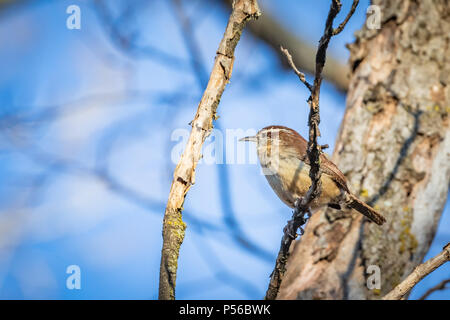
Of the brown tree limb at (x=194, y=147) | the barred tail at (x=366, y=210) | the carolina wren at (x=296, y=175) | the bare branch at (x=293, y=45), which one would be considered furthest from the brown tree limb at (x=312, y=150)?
the bare branch at (x=293, y=45)

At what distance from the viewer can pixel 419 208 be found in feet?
16.8

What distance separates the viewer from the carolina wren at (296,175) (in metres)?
4.59

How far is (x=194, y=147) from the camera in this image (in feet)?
9.82

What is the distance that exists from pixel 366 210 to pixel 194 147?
221 centimetres

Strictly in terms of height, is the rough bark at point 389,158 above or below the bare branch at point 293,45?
below

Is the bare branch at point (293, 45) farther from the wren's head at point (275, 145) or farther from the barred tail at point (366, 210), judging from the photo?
the barred tail at point (366, 210)

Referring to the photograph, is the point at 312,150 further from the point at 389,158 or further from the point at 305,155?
the point at 389,158

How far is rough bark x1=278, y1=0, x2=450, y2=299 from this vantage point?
492 cm

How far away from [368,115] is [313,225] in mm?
1326

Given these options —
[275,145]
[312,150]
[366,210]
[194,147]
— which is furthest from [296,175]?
[194,147]
